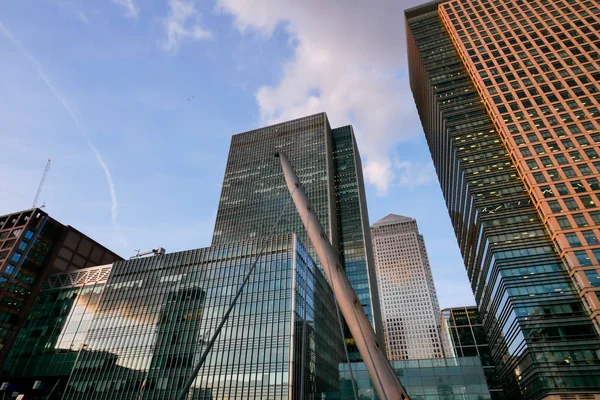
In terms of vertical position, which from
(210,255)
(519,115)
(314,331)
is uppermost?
(519,115)

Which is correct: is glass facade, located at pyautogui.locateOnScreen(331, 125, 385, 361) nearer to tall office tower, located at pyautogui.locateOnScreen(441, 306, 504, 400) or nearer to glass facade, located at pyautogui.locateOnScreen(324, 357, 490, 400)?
tall office tower, located at pyautogui.locateOnScreen(441, 306, 504, 400)

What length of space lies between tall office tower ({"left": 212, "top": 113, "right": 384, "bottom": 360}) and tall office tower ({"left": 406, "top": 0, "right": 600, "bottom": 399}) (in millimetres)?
35801

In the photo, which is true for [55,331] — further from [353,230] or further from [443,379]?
[353,230]

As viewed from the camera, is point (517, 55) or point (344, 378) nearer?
point (344, 378)

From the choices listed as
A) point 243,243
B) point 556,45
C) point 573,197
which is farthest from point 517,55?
point 243,243

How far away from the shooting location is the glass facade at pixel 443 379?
47.2m

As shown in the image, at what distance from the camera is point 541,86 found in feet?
299

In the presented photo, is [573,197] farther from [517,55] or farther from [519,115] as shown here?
[517,55]

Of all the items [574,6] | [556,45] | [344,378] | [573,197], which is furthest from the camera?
[574,6]

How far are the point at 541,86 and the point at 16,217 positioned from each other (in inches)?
5443

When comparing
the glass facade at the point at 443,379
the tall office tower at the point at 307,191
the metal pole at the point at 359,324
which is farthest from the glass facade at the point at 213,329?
the metal pole at the point at 359,324

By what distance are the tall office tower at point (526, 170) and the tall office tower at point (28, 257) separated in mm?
102652

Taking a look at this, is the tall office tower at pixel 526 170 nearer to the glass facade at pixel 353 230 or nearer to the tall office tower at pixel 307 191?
the glass facade at pixel 353 230

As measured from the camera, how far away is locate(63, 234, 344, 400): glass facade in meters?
56.3
